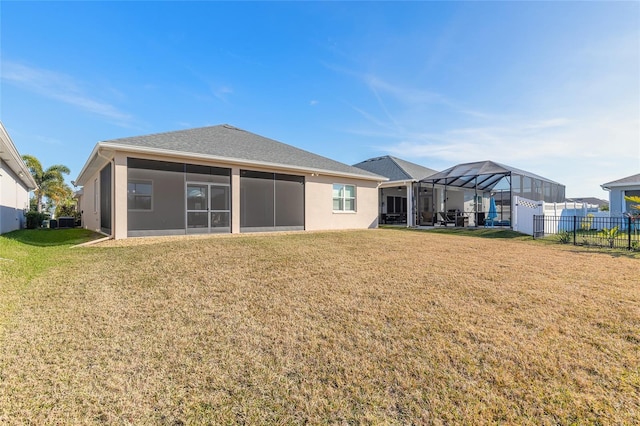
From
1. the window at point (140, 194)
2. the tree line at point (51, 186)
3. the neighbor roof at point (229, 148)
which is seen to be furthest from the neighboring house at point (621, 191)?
the tree line at point (51, 186)

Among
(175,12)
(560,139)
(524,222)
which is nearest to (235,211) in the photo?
(175,12)

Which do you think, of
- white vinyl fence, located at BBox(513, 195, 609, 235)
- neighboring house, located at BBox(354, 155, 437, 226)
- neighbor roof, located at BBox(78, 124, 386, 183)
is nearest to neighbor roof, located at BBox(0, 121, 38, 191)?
neighbor roof, located at BBox(78, 124, 386, 183)

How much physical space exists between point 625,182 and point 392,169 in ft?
50.3

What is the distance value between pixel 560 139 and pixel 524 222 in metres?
5.82

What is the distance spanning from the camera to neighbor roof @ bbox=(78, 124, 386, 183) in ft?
33.0

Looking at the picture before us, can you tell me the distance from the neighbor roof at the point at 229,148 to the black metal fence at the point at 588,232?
8681 mm

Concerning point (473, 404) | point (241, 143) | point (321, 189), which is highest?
point (241, 143)

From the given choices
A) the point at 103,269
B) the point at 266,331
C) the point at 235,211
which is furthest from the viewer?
the point at 235,211

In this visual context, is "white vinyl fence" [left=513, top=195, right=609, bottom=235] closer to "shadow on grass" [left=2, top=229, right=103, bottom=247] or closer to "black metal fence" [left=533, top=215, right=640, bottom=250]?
"black metal fence" [left=533, top=215, right=640, bottom=250]

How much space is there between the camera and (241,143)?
558 inches

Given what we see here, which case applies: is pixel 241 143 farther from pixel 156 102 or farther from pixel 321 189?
pixel 156 102

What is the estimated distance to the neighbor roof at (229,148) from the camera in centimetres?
1007

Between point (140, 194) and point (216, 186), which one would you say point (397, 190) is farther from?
point (140, 194)

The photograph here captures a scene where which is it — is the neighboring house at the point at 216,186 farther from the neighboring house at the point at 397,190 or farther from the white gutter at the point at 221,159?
the neighboring house at the point at 397,190
